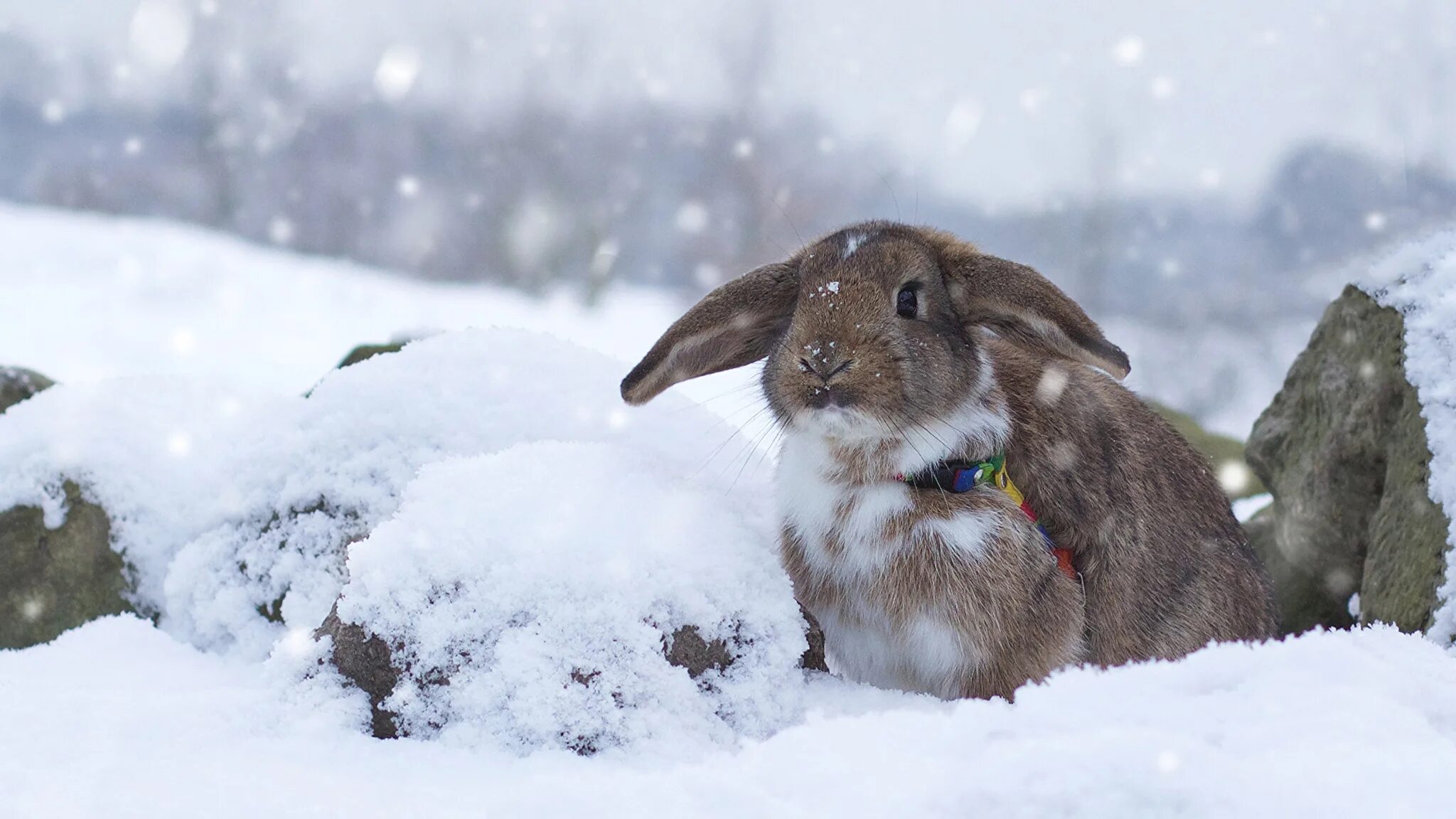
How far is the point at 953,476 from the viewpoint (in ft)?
9.70

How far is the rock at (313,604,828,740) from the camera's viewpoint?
7.83 ft

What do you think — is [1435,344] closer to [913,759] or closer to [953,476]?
[953,476]

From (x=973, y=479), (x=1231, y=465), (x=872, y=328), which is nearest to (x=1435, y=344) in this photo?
(x=973, y=479)

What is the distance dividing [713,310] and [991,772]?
1789 mm

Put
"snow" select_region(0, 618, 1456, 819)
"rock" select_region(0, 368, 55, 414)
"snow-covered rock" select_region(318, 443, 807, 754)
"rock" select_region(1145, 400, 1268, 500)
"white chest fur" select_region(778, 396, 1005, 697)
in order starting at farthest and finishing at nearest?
1. "rock" select_region(1145, 400, 1268, 500)
2. "rock" select_region(0, 368, 55, 414)
3. "white chest fur" select_region(778, 396, 1005, 697)
4. "snow-covered rock" select_region(318, 443, 807, 754)
5. "snow" select_region(0, 618, 1456, 819)

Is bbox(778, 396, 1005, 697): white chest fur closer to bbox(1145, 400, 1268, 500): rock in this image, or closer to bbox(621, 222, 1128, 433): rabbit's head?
bbox(621, 222, 1128, 433): rabbit's head

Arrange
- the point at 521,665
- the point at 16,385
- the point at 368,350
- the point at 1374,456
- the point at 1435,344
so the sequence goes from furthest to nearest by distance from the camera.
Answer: the point at 368,350 < the point at 16,385 < the point at 1374,456 < the point at 1435,344 < the point at 521,665

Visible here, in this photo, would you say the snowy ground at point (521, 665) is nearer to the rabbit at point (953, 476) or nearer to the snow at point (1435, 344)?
the rabbit at point (953, 476)

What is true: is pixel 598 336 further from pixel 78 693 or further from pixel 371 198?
pixel 78 693

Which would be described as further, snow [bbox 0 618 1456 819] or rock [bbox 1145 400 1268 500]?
rock [bbox 1145 400 1268 500]

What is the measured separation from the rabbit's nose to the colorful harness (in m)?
0.35

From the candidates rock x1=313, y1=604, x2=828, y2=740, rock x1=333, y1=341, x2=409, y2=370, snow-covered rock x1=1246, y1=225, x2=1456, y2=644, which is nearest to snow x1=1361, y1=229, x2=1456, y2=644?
snow-covered rock x1=1246, y1=225, x2=1456, y2=644

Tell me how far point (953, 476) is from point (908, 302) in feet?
1.52

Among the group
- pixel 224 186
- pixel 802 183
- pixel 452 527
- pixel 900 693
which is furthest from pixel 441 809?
pixel 224 186
